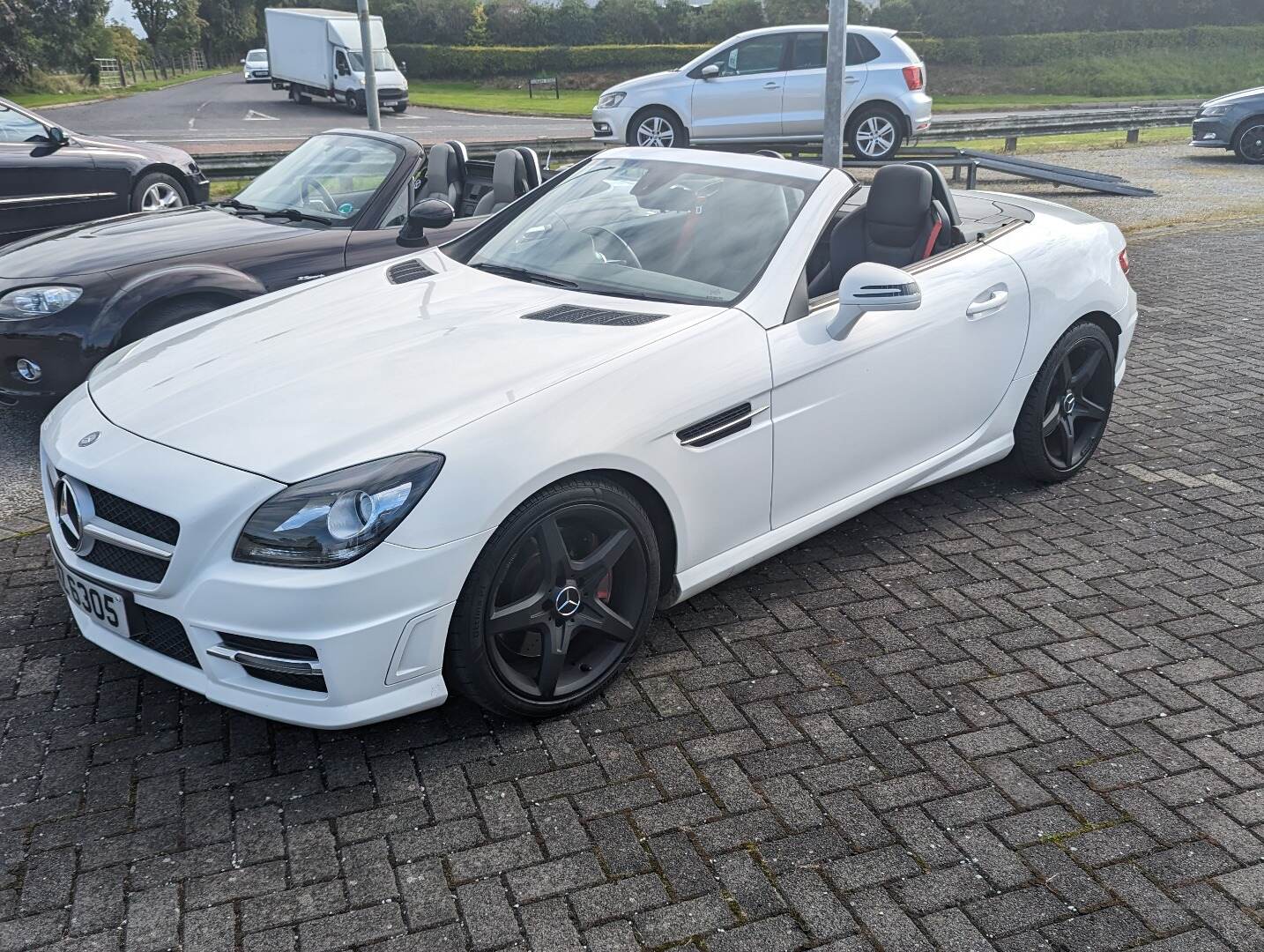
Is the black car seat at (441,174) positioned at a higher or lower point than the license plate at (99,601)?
higher

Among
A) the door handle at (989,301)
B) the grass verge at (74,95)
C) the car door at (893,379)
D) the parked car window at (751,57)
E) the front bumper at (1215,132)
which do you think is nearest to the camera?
the car door at (893,379)

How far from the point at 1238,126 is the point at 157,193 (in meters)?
15.3

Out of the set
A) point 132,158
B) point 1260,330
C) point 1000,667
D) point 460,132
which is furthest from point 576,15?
point 1000,667

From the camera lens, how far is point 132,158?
10.5 metres

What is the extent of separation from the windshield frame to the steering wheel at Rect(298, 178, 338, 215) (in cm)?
202

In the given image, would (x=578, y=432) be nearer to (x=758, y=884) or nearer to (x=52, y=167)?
(x=758, y=884)

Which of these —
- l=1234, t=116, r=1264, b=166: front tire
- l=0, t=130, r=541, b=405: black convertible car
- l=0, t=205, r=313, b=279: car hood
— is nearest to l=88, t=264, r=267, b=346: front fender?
l=0, t=130, r=541, b=405: black convertible car

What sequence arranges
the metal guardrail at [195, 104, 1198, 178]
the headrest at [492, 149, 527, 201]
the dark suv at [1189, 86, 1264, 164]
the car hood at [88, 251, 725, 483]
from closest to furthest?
the car hood at [88, 251, 725, 483]
the headrest at [492, 149, 527, 201]
the metal guardrail at [195, 104, 1198, 178]
the dark suv at [1189, 86, 1264, 164]

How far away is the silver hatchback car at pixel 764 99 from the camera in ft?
52.1

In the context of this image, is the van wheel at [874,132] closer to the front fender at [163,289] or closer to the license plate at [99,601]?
the front fender at [163,289]

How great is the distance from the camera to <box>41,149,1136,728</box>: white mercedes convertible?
3.02m

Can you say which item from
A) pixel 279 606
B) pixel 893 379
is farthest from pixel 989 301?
pixel 279 606

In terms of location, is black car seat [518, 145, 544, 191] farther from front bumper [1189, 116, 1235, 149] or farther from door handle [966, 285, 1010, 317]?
front bumper [1189, 116, 1235, 149]

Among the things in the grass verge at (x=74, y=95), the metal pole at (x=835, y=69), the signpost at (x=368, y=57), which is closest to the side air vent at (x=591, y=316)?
the metal pole at (x=835, y=69)
